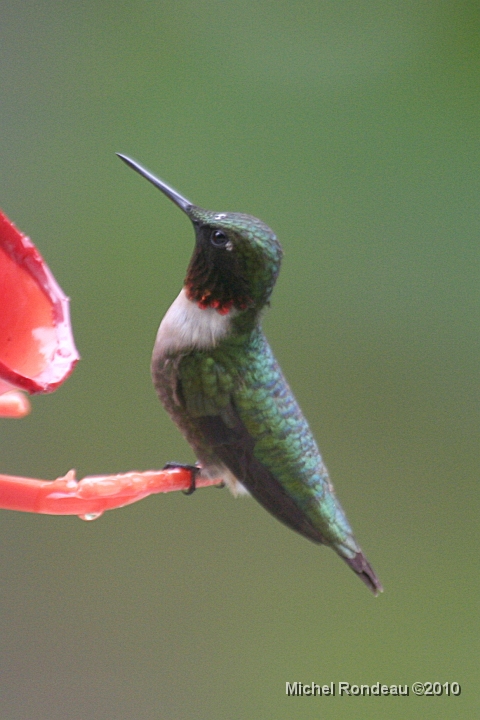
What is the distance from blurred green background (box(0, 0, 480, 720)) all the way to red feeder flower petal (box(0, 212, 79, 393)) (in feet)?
5.70

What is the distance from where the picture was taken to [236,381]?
1.23m

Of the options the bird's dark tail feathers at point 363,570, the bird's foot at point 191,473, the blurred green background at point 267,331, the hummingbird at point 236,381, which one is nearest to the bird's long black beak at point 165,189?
the hummingbird at point 236,381

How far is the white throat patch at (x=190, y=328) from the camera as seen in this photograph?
1.19 meters

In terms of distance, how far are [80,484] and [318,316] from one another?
6.39 ft

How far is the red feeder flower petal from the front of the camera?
69cm

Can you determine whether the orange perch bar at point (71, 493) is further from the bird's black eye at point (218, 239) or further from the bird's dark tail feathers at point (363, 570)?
the bird's dark tail feathers at point (363, 570)

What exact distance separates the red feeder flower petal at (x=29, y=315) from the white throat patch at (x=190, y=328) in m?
0.42

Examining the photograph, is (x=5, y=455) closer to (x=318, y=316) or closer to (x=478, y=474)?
(x=318, y=316)

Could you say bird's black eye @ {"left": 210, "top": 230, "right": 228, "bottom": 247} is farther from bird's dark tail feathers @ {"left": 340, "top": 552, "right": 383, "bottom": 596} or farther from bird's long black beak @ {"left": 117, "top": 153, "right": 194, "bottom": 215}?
bird's dark tail feathers @ {"left": 340, "top": 552, "right": 383, "bottom": 596}

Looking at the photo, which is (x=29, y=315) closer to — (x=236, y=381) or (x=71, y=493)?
(x=71, y=493)

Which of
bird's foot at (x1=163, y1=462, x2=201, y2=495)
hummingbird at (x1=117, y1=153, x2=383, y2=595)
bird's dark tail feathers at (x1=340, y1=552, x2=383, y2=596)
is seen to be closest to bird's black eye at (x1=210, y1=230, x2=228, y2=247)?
hummingbird at (x1=117, y1=153, x2=383, y2=595)

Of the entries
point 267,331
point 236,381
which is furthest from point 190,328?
point 267,331

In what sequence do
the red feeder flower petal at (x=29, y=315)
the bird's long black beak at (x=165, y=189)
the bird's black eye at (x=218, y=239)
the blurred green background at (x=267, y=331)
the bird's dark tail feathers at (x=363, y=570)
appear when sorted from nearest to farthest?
the red feeder flower petal at (x=29, y=315) < the bird's long black beak at (x=165, y=189) < the bird's black eye at (x=218, y=239) < the bird's dark tail feathers at (x=363, y=570) < the blurred green background at (x=267, y=331)

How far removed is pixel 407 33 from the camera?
8.19 ft
